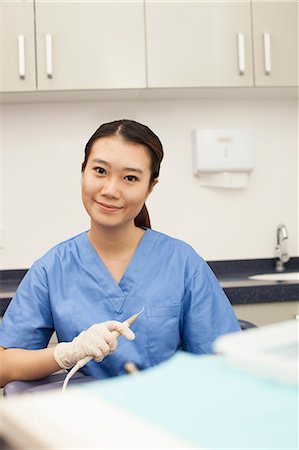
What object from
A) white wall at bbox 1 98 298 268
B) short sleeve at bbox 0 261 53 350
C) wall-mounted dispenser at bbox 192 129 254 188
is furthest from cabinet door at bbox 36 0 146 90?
short sleeve at bbox 0 261 53 350

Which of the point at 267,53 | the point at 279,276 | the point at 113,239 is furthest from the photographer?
the point at 279,276

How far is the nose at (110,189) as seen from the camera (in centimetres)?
157

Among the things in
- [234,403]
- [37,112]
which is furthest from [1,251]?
[234,403]

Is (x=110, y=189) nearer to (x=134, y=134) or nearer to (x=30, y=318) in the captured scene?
(x=134, y=134)

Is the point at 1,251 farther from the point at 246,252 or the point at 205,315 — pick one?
the point at 205,315

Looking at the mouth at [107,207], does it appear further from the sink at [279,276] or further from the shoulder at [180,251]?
the sink at [279,276]

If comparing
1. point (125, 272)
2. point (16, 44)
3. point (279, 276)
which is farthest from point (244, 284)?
point (16, 44)

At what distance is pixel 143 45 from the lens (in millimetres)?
2527

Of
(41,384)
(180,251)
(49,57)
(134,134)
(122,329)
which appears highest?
(49,57)

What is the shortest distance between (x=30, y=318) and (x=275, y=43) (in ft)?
5.22

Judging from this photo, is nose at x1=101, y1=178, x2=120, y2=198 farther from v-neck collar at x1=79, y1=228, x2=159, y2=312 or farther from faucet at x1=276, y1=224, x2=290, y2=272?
faucet at x1=276, y1=224, x2=290, y2=272

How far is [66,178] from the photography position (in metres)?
2.78

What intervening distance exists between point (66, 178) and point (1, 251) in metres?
0.41

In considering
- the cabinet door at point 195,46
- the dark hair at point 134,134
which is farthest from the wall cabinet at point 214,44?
the dark hair at point 134,134
